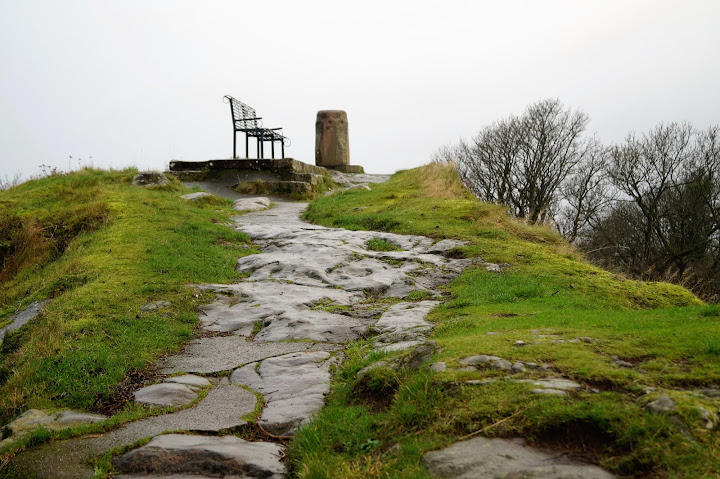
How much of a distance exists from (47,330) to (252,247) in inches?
185

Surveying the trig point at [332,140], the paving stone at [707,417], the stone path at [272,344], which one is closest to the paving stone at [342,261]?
the stone path at [272,344]

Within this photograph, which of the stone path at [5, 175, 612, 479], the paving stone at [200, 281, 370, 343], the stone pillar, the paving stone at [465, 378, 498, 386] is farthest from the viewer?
the stone pillar

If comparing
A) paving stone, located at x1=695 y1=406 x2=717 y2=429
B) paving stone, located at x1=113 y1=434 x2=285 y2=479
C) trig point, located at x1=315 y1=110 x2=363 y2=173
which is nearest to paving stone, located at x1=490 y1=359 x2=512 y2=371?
paving stone, located at x1=695 y1=406 x2=717 y2=429

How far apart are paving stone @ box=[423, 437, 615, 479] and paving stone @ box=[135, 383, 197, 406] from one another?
2132mm

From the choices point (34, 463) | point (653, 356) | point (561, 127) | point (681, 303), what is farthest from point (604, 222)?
point (34, 463)

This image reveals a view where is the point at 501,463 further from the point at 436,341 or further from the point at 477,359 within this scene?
the point at 436,341

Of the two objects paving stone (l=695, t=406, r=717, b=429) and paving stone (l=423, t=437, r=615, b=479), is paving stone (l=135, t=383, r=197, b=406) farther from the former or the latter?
paving stone (l=695, t=406, r=717, b=429)

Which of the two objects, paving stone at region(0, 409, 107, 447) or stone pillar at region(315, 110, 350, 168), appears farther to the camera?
stone pillar at region(315, 110, 350, 168)

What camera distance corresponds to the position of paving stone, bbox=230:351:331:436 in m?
3.44

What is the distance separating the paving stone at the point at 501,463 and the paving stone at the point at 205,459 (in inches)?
37.3

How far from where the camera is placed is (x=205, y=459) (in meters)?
2.86

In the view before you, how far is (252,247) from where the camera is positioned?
9320 millimetres

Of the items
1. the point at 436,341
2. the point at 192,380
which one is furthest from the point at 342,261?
the point at 436,341

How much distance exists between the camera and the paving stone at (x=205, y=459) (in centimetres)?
279
